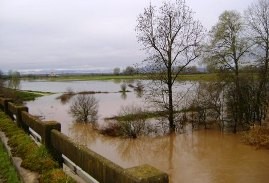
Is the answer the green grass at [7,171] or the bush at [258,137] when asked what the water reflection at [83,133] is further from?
the green grass at [7,171]

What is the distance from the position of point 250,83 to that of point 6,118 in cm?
2311

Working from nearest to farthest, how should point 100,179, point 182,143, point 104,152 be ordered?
point 100,179
point 104,152
point 182,143

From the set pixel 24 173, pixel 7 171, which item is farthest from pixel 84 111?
pixel 24 173

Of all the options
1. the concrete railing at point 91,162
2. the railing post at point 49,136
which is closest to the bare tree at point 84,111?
the concrete railing at point 91,162

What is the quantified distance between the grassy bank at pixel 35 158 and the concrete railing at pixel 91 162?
0.24 meters

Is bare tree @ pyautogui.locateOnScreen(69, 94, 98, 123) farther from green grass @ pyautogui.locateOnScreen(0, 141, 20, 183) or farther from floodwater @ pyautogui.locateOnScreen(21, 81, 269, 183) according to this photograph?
green grass @ pyautogui.locateOnScreen(0, 141, 20, 183)

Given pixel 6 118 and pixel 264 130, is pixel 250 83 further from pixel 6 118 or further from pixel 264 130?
pixel 6 118

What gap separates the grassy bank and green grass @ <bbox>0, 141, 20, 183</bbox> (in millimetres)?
211

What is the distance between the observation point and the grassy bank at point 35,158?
515 centimetres

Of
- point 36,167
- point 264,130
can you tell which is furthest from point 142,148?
point 36,167

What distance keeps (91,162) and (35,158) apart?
227 centimetres

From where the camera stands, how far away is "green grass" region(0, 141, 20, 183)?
18.8 feet

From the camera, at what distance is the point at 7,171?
20.4ft

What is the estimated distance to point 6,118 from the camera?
453 inches
